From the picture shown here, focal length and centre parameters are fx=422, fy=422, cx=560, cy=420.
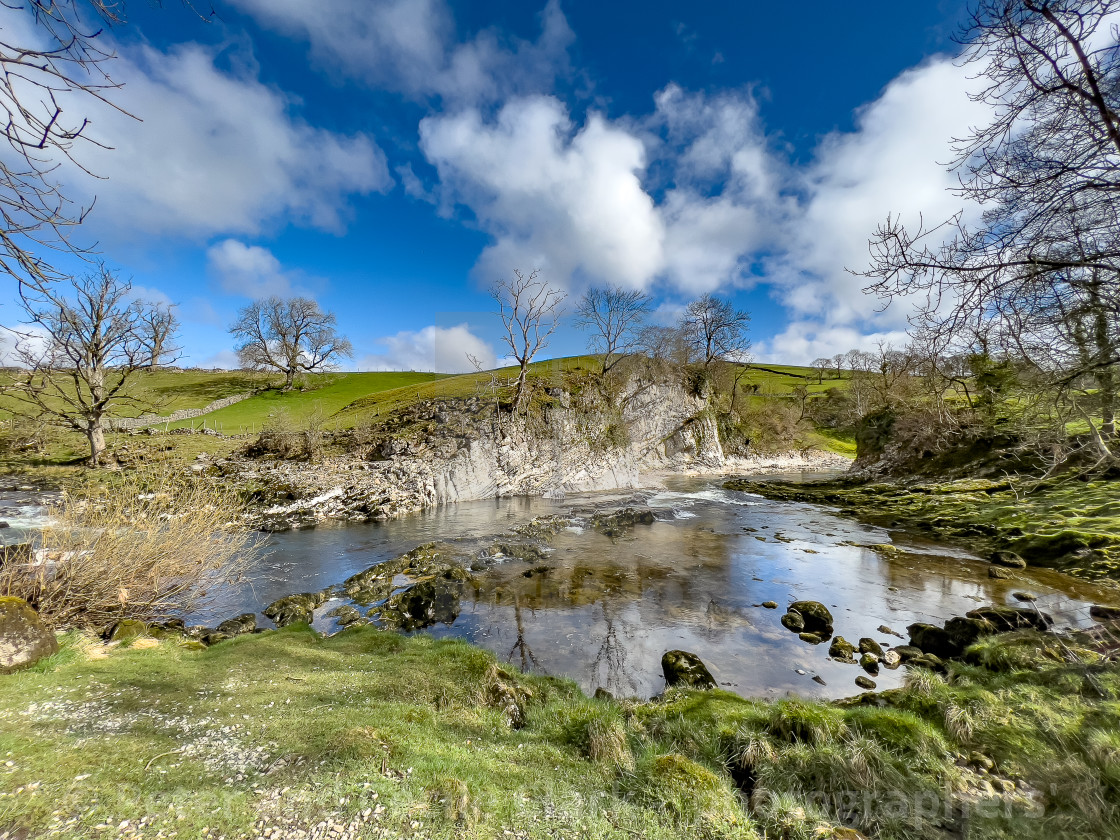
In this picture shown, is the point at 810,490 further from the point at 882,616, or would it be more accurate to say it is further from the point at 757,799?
the point at 757,799

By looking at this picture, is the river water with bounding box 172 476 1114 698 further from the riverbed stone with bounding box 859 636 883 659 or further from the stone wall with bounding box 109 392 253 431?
the stone wall with bounding box 109 392 253 431

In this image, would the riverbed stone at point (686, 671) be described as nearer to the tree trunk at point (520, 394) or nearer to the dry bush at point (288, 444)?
the tree trunk at point (520, 394)

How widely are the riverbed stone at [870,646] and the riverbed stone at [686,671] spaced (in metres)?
3.59

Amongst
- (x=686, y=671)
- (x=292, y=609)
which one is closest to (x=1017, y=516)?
(x=686, y=671)

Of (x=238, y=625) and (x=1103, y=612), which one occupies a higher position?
(x=238, y=625)

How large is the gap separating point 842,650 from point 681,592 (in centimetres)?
433

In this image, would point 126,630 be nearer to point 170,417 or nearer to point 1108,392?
point 1108,392

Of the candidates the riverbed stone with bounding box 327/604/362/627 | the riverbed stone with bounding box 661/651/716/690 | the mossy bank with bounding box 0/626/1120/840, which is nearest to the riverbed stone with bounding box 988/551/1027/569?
the mossy bank with bounding box 0/626/1120/840

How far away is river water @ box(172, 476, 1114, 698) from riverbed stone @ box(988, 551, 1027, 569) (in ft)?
1.67

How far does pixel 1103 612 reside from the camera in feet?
32.2

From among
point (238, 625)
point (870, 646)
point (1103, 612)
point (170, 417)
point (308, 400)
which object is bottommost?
point (870, 646)

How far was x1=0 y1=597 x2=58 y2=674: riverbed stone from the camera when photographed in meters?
5.44

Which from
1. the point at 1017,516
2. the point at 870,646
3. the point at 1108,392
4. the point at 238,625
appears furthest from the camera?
the point at 1017,516

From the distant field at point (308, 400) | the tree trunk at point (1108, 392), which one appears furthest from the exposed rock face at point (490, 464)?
the tree trunk at point (1108, 392)
